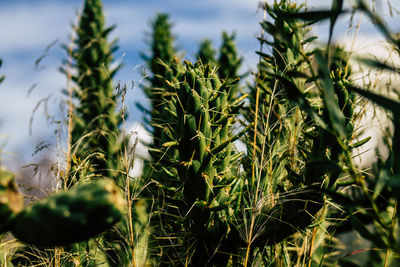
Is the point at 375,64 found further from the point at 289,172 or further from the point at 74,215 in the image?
the point at 74,215

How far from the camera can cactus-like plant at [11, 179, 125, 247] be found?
0.53 metres

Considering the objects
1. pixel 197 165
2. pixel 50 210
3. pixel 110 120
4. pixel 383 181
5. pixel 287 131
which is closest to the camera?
pixel 50 210

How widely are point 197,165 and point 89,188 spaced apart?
1.74ft

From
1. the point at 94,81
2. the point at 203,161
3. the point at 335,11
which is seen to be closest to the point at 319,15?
the point at 335,11

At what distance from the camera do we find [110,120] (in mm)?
2328

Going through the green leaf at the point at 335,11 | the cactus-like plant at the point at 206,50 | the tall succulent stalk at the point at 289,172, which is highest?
the cactus-like plant at the point at 206,50

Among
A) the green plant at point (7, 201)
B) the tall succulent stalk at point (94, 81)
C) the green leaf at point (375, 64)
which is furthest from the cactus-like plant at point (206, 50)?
the green plant at point (7, 201)

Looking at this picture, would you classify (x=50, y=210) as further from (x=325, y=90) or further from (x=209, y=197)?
(x=209, y=197)

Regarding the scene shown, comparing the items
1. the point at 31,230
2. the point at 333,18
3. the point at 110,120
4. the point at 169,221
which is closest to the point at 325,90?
the point at 333,18

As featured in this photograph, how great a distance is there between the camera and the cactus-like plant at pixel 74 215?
0.53 m

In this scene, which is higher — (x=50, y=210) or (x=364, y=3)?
(x=364, y=3)

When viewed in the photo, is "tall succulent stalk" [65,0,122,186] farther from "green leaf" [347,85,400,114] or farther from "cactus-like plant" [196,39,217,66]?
"green leaf" [347,85,400,114]

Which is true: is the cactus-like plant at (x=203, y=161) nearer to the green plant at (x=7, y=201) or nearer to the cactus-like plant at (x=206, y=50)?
the green plant at (x=7, y=201)

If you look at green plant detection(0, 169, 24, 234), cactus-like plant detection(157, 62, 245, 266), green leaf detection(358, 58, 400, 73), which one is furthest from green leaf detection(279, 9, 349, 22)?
green plant detection(0, 169, 24, 234)
